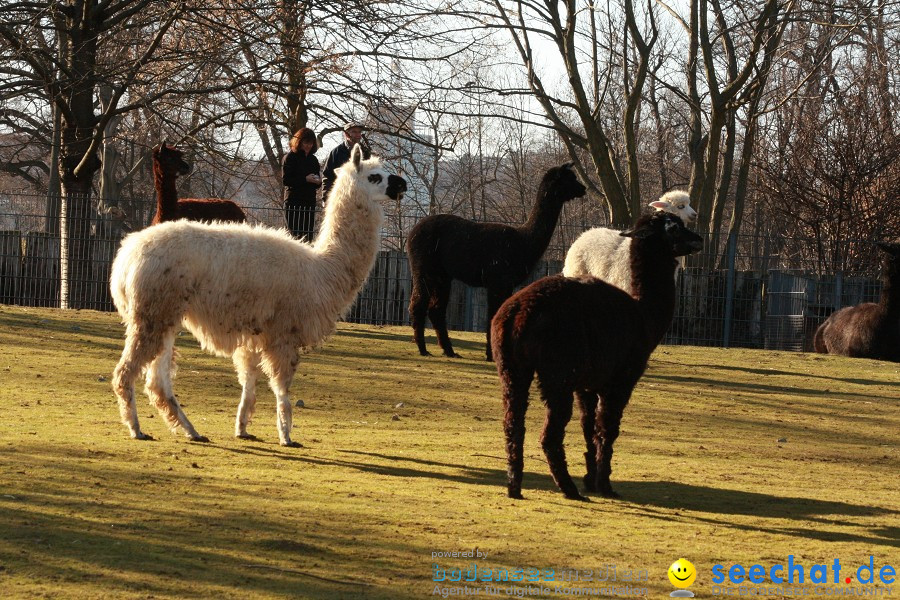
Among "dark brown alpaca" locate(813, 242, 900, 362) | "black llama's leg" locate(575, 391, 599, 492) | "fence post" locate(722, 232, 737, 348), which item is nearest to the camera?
"black llama's leg" locate(575, 391, 599, 492)

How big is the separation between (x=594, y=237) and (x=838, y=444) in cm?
470

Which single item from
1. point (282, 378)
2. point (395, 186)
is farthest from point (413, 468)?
point (395, 186)

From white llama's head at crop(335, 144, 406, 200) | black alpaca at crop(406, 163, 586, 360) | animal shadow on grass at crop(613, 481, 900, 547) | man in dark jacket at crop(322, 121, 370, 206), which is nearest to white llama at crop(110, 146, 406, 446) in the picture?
white llama's head at crop(335, 144, 406, 200)

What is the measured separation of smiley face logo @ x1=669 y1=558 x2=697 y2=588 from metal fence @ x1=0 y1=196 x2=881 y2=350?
13.6 metres

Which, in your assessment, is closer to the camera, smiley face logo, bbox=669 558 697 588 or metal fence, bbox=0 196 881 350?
smiley face logo, bbox=669 558 697 588

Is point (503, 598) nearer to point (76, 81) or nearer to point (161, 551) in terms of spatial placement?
point (161, 551)

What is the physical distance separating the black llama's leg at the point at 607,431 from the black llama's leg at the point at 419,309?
23.6 feet

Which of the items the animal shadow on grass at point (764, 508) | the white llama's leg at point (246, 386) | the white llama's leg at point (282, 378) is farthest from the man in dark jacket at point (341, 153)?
the animal shadow on grass at point (764, 508)

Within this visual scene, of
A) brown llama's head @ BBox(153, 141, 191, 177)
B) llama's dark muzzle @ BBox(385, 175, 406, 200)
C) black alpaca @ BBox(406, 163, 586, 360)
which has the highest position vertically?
brown llama's head @ BBox(153, 141, 191, 177)

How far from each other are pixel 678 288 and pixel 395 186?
12232mm

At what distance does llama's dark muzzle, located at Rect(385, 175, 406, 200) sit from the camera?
29.6 feet

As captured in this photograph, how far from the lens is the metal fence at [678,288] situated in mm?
19375

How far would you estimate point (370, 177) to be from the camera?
8.99 metres

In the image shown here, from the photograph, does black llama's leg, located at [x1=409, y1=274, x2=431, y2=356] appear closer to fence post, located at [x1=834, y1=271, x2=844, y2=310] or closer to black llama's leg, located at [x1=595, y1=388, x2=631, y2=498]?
black llama's leg, located at [x1=595, y1=388, x2=631, y2=498]
